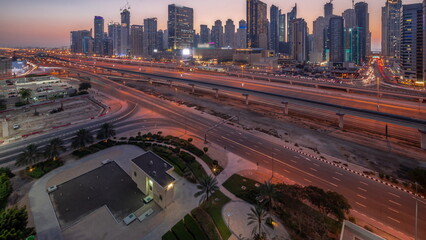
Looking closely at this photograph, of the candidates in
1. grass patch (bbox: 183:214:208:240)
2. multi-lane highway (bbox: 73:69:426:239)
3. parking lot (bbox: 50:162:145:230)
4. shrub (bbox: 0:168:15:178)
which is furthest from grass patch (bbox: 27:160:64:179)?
multi-lane highway (bbox: 73:69:426:239)

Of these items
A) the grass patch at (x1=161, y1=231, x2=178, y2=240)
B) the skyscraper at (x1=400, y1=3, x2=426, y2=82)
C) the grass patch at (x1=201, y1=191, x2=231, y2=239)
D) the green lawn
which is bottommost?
the grass patch at (x1=161, y1=231, x2=178, y2=240)

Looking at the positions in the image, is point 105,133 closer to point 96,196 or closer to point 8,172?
point 8,172

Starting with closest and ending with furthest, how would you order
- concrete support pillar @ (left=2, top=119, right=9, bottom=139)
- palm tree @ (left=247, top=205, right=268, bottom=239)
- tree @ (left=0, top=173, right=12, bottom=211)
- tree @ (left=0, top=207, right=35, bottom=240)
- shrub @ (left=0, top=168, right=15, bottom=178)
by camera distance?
tree @ (left=0, top=207, right=35, bottom=240), palm tree @ (left=247, top=205, right=268, bottom=239), tree @ (left=0, top=173, right=12, bottom=211), shrub @ (left=0, top=168, right=15, bottom=178), concrete support pillar @ (left=2, top=119, right=9, bottom=139)

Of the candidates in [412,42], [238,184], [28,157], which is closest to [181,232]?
[238,184]

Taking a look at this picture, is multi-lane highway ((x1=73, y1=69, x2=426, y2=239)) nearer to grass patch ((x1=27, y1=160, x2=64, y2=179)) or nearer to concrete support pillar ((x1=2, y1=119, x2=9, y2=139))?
grass patch ((x1=27, y1=160, x2=64, y2=179))

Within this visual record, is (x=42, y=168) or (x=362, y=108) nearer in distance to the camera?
(x=42, y=168)

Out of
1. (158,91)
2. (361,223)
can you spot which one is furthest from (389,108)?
(158,91)
